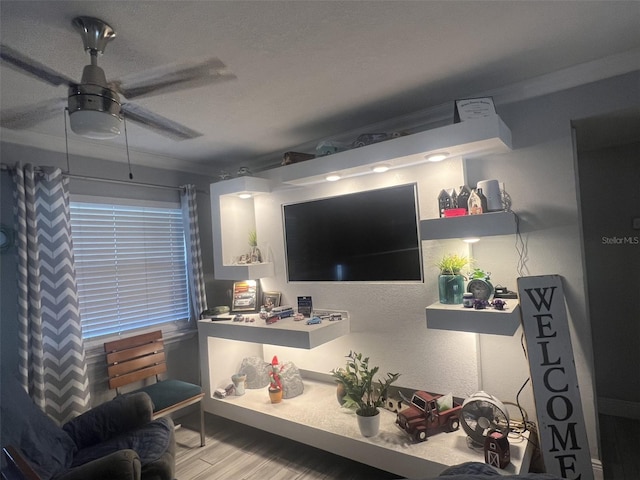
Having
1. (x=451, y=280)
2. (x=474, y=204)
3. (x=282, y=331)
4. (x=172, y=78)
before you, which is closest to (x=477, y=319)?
(x=451, y=280)

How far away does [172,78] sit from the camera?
1.59m

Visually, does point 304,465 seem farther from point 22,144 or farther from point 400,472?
point 22,144

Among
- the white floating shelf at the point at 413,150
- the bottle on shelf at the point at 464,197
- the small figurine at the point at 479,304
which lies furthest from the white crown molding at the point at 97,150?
the small figurine at the point at 479,304

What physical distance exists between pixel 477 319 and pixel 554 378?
1.69 feet

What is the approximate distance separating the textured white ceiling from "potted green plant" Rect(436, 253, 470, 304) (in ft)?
3.33

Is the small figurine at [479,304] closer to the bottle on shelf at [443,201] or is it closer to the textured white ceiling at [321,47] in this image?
the bottle on shelf at [443,201]

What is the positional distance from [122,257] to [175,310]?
2.21 ft

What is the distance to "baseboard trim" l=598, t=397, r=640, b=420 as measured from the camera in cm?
261

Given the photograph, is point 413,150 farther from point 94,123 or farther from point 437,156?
point 94,123

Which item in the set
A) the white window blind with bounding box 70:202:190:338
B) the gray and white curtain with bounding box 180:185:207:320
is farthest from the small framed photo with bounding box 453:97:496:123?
the white window blind with bounding box 70:202:190:338

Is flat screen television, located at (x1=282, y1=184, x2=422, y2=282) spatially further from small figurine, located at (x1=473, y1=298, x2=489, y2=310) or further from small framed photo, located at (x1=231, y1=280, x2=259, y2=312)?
small figurine, located at (x1=473, y1=298, x2=489, y2=310)

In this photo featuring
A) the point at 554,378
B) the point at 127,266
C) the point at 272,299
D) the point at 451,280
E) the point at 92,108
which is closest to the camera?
the point at 92,108

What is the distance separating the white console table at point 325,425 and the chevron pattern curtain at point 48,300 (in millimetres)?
906

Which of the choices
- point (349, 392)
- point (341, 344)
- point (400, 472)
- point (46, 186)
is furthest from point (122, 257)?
point (400, 472)
